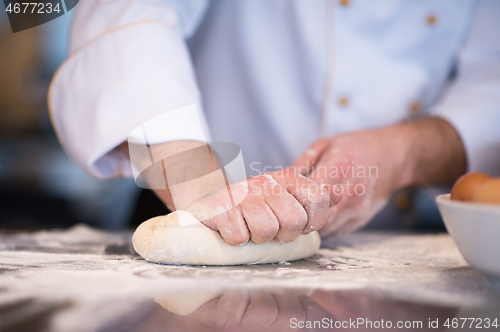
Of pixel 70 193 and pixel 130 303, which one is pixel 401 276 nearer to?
pixel 130 303

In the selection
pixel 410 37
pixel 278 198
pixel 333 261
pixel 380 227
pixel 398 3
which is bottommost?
pixel 380 227

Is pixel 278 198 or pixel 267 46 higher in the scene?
pixel 267 46

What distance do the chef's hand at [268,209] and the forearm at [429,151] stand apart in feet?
1.60

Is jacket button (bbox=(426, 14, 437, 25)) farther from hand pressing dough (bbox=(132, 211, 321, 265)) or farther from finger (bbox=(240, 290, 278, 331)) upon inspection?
finger (bbox=(240, 290, 278, 331))

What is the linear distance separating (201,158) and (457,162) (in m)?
0.81

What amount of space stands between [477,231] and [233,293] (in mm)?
353

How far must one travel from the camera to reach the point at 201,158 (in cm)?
75

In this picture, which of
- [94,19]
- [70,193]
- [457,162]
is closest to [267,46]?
[94,19]

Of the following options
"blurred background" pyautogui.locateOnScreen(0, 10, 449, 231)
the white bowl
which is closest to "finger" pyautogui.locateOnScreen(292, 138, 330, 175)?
the white bowl

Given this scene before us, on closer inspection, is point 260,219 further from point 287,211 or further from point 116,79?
point 116,79

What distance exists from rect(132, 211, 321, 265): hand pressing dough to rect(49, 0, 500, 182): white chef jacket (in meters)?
0.28

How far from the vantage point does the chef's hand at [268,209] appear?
622 millimetres

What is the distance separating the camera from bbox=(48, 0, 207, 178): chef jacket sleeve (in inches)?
32.0

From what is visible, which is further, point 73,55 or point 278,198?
point 73,55
